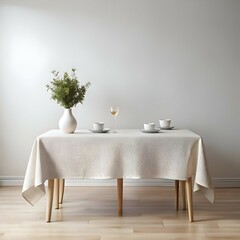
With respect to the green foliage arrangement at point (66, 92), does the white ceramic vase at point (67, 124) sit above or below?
below

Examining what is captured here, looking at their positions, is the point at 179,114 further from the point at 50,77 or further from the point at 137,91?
the point at 50,77

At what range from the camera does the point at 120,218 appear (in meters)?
2.78

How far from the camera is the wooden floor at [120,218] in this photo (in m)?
2.45

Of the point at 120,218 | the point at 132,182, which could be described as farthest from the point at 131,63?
the point at 120,218

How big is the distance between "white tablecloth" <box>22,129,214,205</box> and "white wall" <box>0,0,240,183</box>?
1.09m

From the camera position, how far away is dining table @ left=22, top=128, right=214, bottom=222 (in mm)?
2666

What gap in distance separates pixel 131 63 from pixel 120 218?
1.72 metres

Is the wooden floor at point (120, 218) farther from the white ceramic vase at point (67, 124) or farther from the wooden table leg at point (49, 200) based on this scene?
the white ceramic vase at point (67, 124)

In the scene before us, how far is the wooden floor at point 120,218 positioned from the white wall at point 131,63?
2.48 feet

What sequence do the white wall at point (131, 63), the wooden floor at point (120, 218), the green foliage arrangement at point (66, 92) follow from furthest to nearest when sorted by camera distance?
the white wall at point (131, 63) < the green foliage arrangement at point (66, 92) < the wooden floor at point (120, 218)

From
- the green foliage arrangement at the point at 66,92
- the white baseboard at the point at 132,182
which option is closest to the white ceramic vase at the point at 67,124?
the green foliage arrangement at the point at 66,92

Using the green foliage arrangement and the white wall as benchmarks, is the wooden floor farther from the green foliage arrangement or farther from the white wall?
the green foliage arrangement

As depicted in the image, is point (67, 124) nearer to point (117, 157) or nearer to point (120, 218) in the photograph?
point (117, 157)

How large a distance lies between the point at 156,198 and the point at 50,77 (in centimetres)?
172
